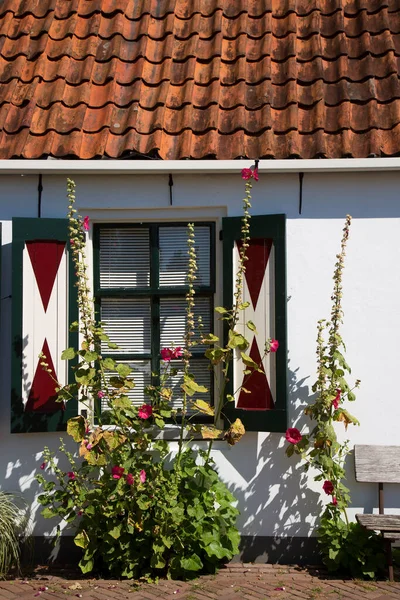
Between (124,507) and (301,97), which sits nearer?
(124,507)

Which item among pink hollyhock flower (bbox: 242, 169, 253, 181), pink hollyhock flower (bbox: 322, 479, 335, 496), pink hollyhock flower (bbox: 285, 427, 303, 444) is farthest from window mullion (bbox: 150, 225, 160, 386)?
pink hollyhock flower (bbox: 322, 479, 335, 496)

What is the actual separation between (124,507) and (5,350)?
1.45 m

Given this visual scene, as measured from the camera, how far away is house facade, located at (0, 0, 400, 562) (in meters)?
6.10

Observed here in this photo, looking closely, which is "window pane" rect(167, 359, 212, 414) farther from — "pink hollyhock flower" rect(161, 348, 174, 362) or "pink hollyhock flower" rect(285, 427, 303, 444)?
"pink hollyhock flower" rect(285, 427, 303, 444)

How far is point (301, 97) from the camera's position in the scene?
21.4 ft

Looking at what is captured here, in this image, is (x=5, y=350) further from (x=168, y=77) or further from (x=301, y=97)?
(x=301, y=97)

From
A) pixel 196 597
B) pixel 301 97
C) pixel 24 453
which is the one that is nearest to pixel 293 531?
pixel 196 597

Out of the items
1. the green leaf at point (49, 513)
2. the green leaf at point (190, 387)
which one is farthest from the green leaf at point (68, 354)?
the green leaf at point (49, 513)

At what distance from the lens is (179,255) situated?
21.0 feet

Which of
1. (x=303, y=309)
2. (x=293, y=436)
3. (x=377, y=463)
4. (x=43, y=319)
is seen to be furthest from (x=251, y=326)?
(x=43, y=319)

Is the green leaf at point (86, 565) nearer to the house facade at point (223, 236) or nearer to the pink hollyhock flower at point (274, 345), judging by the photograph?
the house facade at point (223, 236)

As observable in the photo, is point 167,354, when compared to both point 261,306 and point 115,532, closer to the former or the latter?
point 261,306

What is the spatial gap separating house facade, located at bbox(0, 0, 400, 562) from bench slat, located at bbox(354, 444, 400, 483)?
11 cm

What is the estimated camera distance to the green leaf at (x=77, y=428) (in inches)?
225
